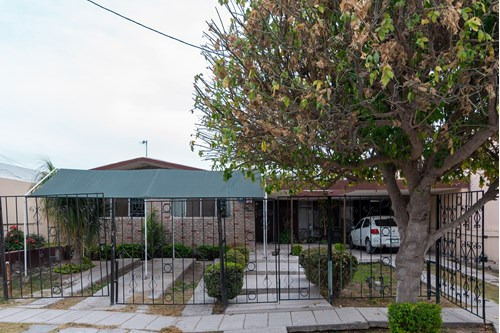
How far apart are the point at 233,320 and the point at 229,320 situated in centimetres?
6

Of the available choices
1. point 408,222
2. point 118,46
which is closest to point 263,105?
point 408,222

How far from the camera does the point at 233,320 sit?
20.4 feet

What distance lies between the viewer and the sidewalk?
580 centimetres

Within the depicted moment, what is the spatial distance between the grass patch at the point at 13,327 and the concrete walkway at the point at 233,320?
0.16 m

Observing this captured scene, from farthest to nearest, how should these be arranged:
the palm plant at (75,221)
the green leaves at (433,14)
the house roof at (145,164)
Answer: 1. the house roof at (145,164)
2. the palm plant at (75,221)
3. the green leaves at (433,14)

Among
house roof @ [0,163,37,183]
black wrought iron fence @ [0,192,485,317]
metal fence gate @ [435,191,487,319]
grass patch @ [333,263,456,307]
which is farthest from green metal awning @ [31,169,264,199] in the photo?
metal fence gate @ [435,191,487,319]

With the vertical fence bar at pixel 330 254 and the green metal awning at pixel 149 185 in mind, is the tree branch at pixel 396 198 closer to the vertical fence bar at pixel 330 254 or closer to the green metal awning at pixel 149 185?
the vertical fence bar at pixel 330 254

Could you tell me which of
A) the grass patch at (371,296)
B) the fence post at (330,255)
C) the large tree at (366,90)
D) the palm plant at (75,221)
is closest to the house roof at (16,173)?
the palm plant at (75,221)

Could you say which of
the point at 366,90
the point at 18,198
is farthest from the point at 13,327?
the point at 18,198

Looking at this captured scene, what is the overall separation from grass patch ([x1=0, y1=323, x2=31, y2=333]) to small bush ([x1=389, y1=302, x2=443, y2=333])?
203 inches

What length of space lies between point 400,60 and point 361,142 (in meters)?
1.19

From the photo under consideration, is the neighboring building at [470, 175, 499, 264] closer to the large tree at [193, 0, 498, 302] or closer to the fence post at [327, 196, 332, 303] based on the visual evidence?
the fence post at [327, 196, 332, 303]

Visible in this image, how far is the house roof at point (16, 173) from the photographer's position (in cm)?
1441

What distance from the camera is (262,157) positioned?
491cm
